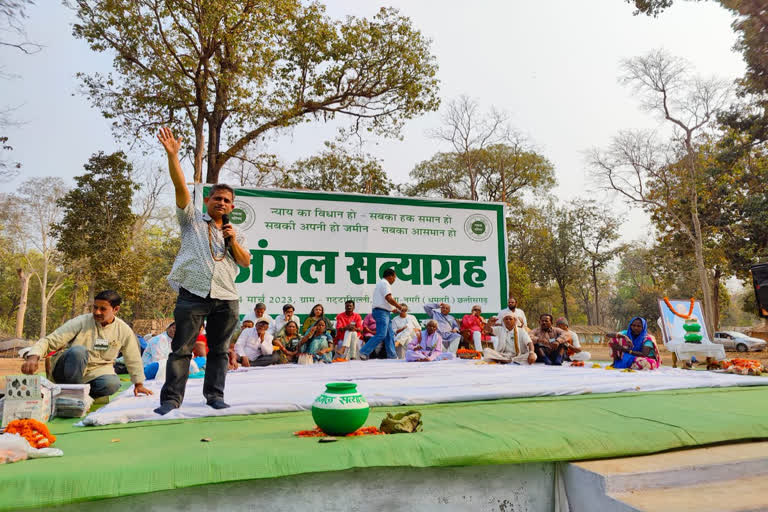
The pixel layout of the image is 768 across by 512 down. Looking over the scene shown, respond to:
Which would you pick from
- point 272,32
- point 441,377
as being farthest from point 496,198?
point 441,377

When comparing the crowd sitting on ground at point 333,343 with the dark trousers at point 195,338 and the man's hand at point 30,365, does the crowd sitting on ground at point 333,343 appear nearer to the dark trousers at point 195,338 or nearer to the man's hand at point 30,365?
the man's hand at point 30,365

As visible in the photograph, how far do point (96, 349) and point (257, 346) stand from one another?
2651 millimetres

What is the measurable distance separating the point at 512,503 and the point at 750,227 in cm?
1563

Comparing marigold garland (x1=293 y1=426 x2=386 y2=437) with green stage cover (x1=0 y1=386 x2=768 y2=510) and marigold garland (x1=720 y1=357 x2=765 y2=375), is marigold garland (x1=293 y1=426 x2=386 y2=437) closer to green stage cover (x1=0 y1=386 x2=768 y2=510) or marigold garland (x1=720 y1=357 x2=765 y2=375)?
green stage cover (x1=0 y1=386 x2=768 y2=510)

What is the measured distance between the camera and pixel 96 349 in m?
3.04

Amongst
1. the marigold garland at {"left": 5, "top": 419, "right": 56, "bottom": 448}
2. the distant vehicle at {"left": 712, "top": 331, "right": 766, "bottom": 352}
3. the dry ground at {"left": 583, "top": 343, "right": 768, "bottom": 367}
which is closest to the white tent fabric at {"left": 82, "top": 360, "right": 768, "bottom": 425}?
the marigold garland at {"left": 5, "top": 419, "right": 56, "bottom": 448}

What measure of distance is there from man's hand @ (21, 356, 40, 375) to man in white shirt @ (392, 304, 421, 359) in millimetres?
4587

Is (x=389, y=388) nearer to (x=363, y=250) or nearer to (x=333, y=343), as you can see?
(x=333, y=343)

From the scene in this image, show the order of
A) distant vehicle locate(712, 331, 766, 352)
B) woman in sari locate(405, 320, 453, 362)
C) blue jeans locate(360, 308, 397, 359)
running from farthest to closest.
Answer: distant vehicle locate(712, 331, 766, 352), blue jeans locate(360, 308, 397, 359), woman in sari locate(405, 320, 453, 362)

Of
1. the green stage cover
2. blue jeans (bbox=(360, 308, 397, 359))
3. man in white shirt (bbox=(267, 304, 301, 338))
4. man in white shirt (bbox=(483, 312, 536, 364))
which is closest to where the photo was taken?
the green stage cover

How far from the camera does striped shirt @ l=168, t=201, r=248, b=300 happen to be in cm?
245

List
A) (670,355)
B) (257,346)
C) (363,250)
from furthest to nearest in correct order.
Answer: (670,355) < (363,250) < (257,346)

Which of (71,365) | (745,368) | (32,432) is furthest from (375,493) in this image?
(745,368)

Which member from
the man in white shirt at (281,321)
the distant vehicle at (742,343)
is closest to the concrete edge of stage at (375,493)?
the man in white shirt at (281,321)
